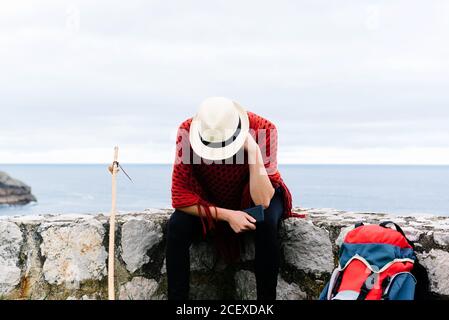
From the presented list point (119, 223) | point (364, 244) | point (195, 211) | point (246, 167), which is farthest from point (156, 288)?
point (364, 244)

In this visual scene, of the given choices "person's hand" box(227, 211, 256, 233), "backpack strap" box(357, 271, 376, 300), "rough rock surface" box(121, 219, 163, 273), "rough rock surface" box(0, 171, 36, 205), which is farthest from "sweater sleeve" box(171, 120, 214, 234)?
"rough rock surface" box(0, 171, 36, 205)

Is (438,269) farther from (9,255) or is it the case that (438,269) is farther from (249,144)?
(9,255)

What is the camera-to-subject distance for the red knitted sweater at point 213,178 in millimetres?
3141

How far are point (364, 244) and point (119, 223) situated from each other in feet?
4.96

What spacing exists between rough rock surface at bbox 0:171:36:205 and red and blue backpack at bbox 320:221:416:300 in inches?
2962

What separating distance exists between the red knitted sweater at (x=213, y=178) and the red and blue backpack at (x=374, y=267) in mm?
605

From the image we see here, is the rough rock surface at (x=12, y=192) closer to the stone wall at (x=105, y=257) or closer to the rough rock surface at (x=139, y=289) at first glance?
the stone wall at (x=105, y=257)

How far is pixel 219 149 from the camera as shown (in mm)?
2957

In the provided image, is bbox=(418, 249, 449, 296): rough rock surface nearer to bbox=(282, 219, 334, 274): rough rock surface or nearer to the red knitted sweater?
bbox=(282, 219, 334, 274): rough rock surface

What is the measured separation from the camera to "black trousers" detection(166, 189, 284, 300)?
10.2 feet

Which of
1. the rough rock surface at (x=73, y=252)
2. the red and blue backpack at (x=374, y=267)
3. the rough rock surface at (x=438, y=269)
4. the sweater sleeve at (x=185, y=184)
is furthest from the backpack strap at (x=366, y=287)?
the rough rock surface at (x=73, y=252)

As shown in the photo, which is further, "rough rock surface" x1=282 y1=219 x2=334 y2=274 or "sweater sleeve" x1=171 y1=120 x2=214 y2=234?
"rough rock surface" x1=282 y1=219 x2=334 y2=274

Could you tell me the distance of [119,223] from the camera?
3.53 metres
